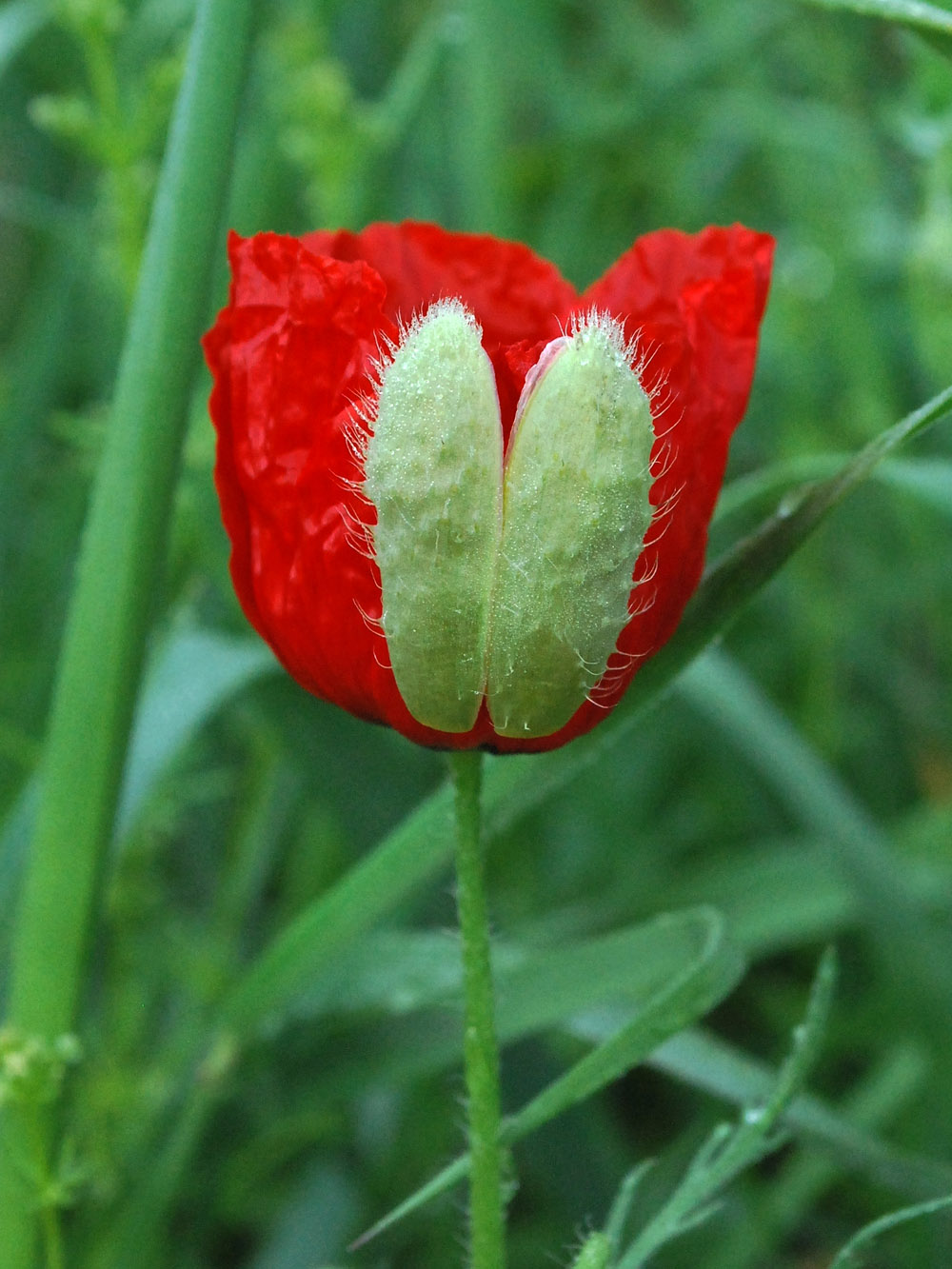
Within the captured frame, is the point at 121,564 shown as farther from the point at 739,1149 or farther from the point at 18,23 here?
the point at 18,23

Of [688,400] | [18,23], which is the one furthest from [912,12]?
[18,23]

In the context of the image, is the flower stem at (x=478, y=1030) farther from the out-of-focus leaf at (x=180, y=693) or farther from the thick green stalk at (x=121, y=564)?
the out-of-focus leaf at (x=180, y=693)

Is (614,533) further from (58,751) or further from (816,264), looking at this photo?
(816,264)

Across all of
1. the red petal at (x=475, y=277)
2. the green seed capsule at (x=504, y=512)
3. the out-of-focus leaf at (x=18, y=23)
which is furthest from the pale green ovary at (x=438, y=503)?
the out-of-focus leaf at (x=18, y=23)

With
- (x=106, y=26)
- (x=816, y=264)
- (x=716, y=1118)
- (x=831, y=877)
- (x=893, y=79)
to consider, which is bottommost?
(x=716, y=1118)

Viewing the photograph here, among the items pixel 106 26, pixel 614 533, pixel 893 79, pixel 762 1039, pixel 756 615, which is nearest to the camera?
pixel 614 533

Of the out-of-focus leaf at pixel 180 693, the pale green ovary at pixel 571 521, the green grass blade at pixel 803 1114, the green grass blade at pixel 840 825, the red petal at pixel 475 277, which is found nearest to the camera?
the pale green ovary at pixel 571 521

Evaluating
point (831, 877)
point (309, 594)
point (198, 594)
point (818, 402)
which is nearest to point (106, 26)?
point (198, 594)
